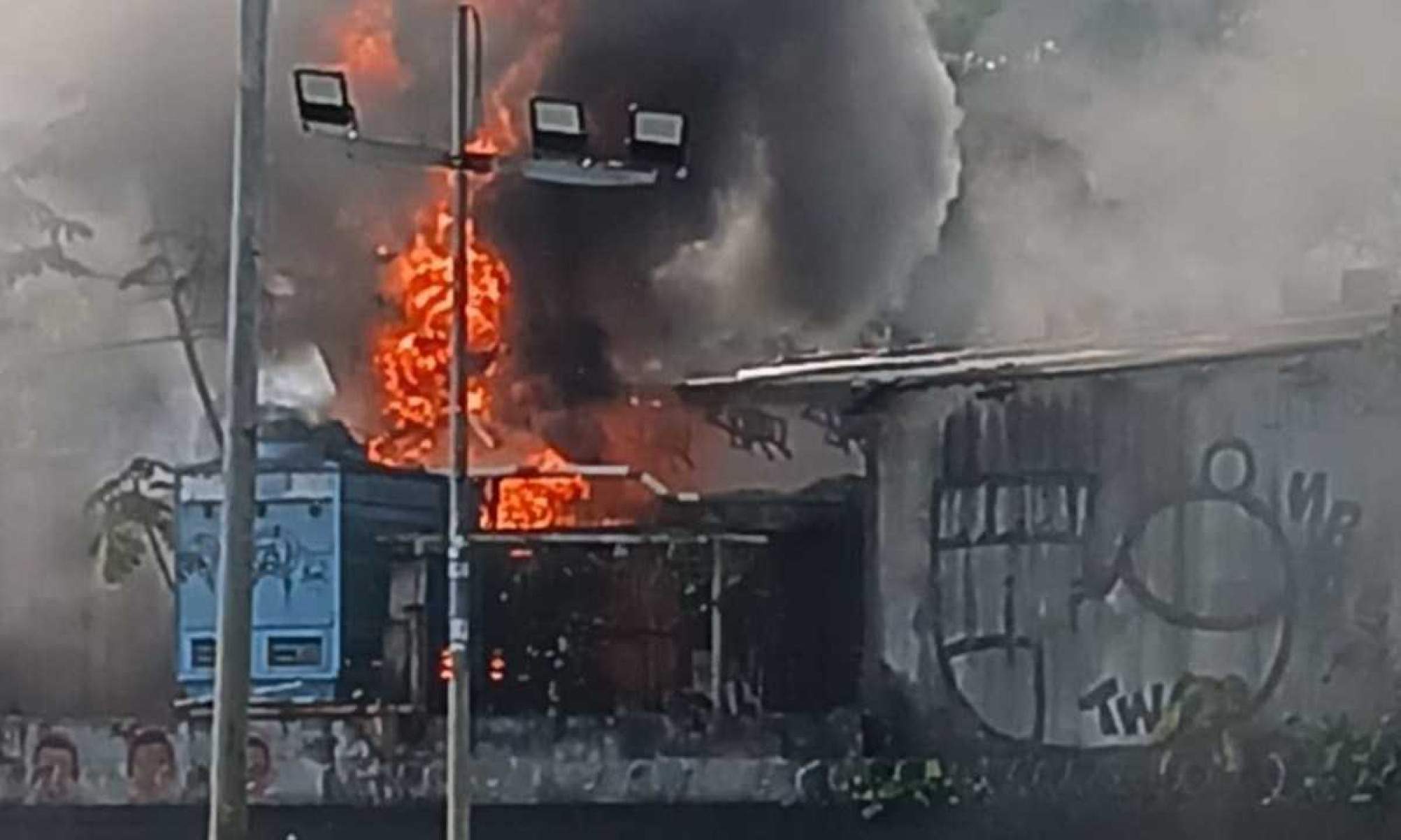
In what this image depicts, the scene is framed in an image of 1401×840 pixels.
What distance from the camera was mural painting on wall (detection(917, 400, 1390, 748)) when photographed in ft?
75.3

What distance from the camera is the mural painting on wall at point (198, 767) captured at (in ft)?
78.9

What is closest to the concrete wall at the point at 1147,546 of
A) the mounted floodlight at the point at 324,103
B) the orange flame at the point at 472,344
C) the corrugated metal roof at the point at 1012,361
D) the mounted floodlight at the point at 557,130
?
the corrugated metal roof at the point at 1012,361

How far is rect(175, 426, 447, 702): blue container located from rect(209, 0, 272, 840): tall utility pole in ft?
38.8

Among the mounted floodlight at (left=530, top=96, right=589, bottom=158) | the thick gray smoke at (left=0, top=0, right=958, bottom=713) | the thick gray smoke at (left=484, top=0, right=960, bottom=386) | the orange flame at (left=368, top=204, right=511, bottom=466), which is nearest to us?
the mounted floodlight at (left=530, top=96, right=589, bottom=158)

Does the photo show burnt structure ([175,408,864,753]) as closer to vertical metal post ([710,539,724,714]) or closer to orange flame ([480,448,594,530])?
vertical metal post ([710,539,724,714])

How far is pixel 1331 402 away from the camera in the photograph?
22828 mm

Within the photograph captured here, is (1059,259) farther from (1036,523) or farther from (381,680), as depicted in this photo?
(381,680)

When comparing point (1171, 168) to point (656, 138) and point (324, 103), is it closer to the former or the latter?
point (656, 138)

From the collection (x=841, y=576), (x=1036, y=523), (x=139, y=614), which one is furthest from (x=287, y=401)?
(x=1036, y=523)

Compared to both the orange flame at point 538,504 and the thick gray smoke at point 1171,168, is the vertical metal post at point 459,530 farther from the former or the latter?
the thick gray smoke at point 1171,168

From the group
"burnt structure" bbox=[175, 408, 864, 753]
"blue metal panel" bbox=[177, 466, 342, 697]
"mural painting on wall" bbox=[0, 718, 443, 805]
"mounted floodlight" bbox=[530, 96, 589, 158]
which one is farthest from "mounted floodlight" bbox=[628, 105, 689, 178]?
"mural painting on wall" bbox=[0, 718, 443, 805]

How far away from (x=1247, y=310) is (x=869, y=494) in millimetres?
4122

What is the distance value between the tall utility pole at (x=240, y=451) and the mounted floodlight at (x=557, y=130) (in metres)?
3.62

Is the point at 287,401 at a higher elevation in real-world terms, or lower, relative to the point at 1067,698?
higher
